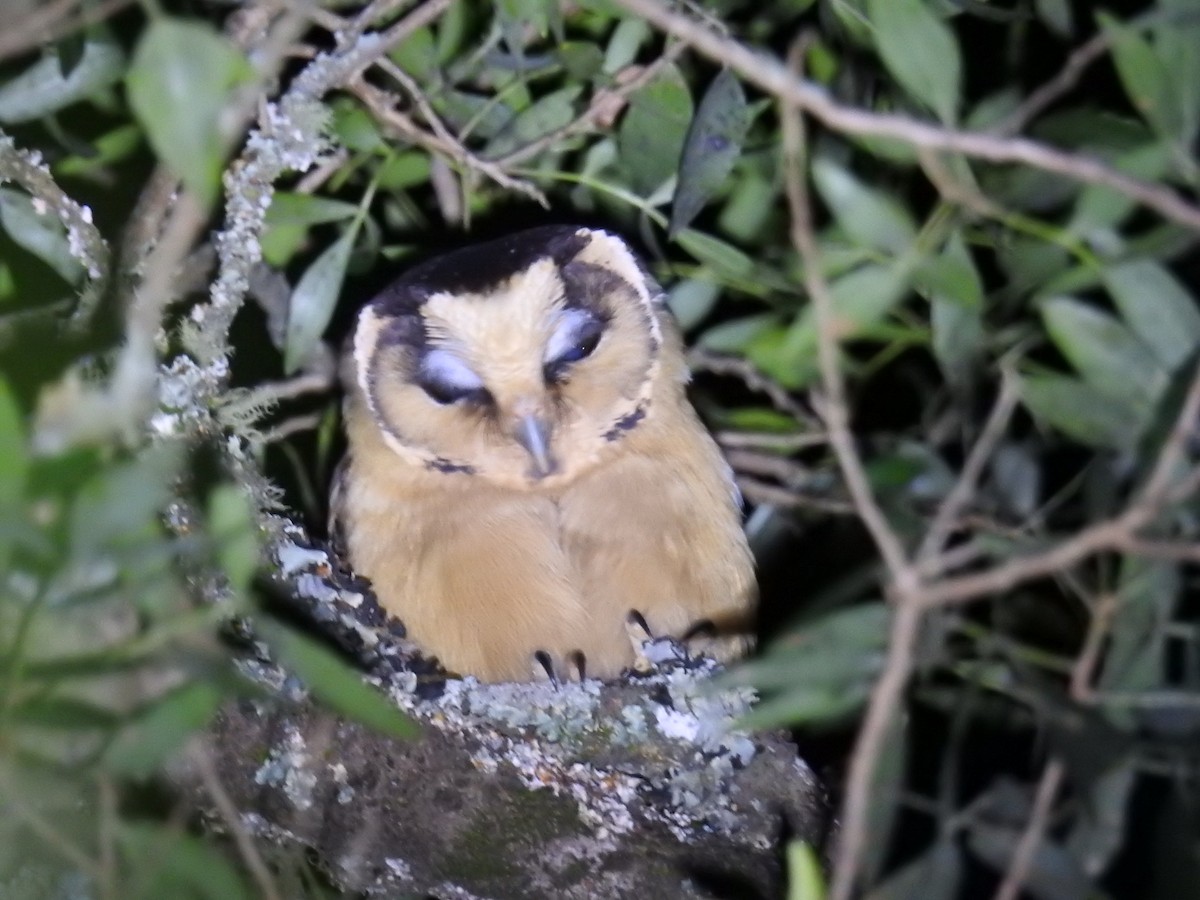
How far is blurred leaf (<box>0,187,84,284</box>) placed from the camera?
147 cm

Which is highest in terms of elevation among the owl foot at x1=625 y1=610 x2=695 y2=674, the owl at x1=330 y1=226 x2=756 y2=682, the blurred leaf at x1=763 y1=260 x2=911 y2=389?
the blurred leaf at x1=763 y1=260 x2=911 y2=389

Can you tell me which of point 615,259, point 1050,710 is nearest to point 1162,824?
point 1050,710

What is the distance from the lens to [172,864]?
0.84 m

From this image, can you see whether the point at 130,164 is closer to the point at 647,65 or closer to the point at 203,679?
the point at 647,65

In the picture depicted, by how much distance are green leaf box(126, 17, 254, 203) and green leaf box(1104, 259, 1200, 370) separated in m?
0.61

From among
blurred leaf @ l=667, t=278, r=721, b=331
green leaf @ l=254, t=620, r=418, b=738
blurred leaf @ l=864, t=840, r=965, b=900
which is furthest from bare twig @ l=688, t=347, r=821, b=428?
green leaf @ l=254, t=620, r=418, b=738

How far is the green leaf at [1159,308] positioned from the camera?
3.12ft

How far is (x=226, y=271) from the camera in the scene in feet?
5.27

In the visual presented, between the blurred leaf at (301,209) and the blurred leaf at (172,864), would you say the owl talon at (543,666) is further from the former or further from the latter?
the blurred leaf at (172,864)

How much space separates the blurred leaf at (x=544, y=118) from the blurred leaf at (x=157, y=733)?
3.67 feet

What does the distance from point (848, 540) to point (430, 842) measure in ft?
2.14

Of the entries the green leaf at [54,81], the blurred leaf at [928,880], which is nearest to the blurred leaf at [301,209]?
the green leaf at [54,81]

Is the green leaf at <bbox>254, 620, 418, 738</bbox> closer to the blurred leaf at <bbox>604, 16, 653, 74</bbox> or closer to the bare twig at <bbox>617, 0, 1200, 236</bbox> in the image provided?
the bare twig at <bbox>617, 0, 1200, 236</bbox>

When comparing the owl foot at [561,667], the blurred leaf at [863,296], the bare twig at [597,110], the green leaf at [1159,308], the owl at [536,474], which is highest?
the bare twig at [597,110]
